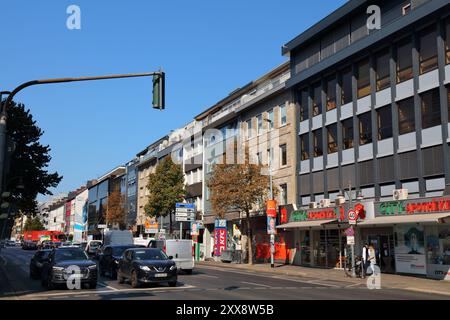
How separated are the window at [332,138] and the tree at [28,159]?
72.9 ft

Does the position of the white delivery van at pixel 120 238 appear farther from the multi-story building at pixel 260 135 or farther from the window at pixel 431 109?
the window at pixel 431 109

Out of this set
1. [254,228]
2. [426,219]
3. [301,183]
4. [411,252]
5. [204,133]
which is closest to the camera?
[426,219]

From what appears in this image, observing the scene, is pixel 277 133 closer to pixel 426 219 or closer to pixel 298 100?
pixel 298 100

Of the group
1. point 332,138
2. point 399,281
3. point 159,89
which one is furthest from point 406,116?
point 159,89

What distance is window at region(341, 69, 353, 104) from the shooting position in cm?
3541

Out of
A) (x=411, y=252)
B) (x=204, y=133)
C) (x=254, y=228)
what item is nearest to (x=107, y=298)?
(x=411, y=252)

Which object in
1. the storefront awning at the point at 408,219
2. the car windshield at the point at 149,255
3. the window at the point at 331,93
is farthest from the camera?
the window at the point at 331,93

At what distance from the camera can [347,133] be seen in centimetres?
3525

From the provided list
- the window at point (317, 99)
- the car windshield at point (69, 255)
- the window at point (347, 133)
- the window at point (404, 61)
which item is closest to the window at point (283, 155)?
the window at point (317, 99)

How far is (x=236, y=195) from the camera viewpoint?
39719 millimetres

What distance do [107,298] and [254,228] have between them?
30841 millimetres

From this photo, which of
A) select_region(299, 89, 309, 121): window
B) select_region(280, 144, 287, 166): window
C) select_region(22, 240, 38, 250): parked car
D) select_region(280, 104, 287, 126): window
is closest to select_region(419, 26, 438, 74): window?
select_region(299, 89, 309, 121): window

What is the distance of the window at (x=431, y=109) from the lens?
28.1 m

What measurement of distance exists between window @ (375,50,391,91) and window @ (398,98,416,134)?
1954 millimetres
